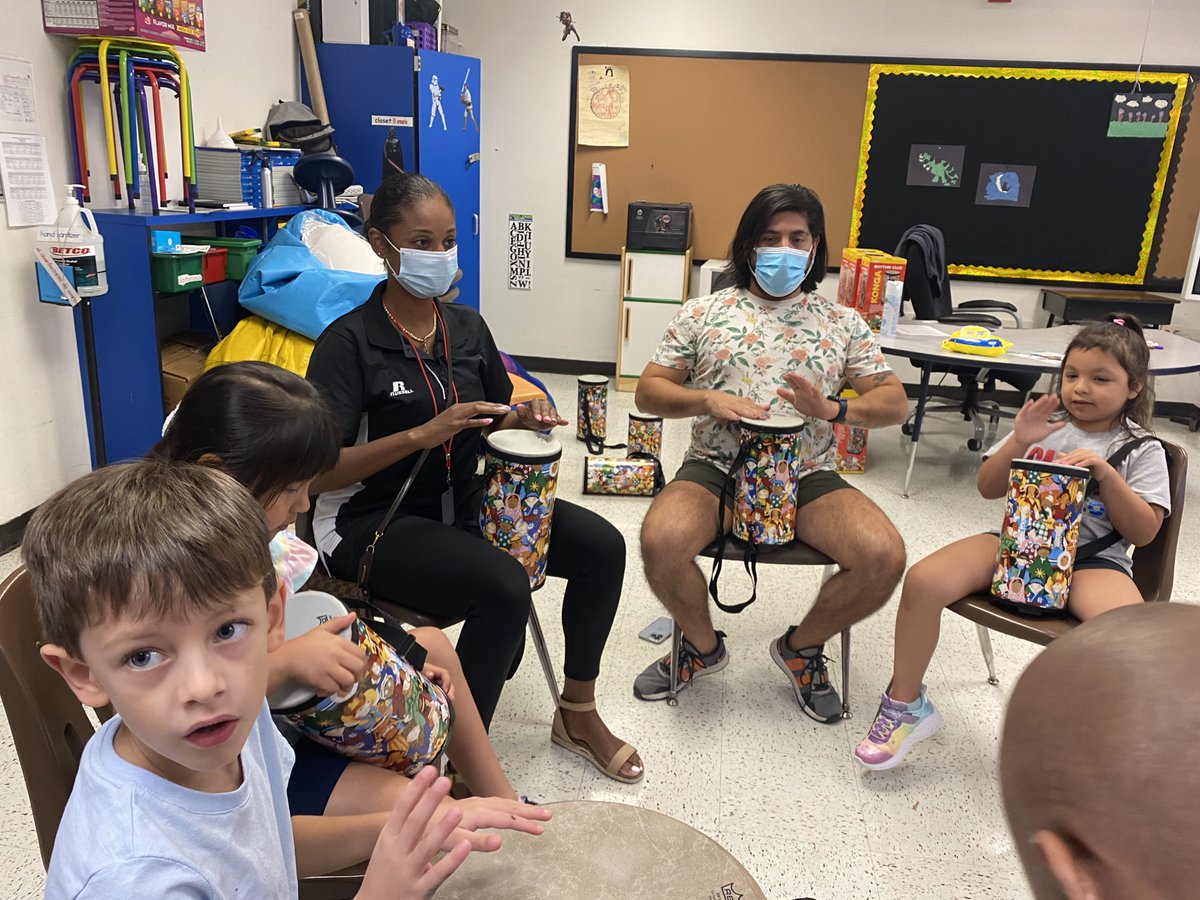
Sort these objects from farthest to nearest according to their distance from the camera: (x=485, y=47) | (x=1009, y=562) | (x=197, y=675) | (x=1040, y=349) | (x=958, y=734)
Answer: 1. (x=485, y=47)
2. (x=1040, y=349)
3. (x=958, y=734)
4. (x=1009, y=562)
5. (x=197, y=675)

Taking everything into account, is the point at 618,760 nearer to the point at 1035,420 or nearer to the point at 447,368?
the point at 447,368

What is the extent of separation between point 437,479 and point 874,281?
2.79 metres

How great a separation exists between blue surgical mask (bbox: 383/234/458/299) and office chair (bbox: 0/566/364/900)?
40.7 inches

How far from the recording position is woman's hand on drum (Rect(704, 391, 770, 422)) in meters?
2.10

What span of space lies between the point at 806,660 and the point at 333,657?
150 centimetres

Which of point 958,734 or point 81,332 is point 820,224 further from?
point 81,332

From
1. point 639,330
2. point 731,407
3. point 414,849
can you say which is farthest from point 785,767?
point 639,330

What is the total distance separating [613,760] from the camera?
2.00 metres

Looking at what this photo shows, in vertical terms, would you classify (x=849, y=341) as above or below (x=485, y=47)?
below

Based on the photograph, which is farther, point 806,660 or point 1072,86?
point 1072,86

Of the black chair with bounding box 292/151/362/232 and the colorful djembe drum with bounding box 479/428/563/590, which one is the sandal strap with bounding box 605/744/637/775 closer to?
the colorful djembe drum with bounding box 479/428/563/590

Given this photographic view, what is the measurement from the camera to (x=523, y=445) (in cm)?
186

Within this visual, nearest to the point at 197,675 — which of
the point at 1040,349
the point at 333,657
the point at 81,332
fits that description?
the point at 333,657

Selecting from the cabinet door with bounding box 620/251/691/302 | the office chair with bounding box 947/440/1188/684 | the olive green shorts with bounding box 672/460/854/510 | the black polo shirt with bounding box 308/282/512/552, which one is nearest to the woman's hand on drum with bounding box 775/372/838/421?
the olive green shorts with bounding box 672/460/854/510
